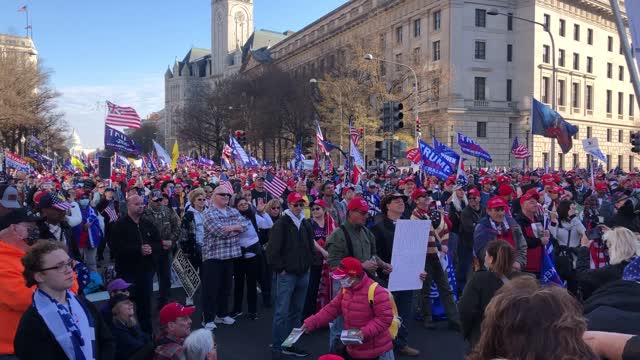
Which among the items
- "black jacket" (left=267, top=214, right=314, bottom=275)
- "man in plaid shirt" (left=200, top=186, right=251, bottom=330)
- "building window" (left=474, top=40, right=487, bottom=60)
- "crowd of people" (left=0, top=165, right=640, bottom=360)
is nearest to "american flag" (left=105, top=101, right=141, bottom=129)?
"crowd of people" (left=0, top=165, right=640, bottom=360)

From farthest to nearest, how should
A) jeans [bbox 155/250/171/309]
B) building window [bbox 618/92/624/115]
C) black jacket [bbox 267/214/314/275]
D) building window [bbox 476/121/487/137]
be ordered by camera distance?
building window [bbox 618/92/624/115] < building window [bbox 476/121/487/137] < jeans [bbox 155/250/171/309] < black jacket [bbox 267/214/314/275]

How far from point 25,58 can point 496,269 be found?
50.1 m

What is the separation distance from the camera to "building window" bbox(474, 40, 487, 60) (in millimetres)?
52359

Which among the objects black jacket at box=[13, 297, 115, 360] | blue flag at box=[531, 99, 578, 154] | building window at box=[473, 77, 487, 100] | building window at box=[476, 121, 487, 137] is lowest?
black jacket at box=[13, 297, 115, 360]

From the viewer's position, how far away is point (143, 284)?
698 cm

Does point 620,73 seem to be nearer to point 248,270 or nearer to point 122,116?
point 122,116

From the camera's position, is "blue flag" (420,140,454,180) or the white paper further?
"blue flag" (420,140,454,180)

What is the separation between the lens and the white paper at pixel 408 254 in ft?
20.2

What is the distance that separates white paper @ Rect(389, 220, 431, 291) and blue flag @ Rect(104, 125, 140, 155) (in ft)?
43.6

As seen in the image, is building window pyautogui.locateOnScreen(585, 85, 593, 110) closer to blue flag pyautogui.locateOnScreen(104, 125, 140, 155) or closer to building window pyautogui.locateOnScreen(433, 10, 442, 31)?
building window pyautogui.locateOnScreen(433, 10, 442, 31)

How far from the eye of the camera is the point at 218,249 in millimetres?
7574

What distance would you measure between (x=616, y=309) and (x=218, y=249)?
→ 5.76 metres

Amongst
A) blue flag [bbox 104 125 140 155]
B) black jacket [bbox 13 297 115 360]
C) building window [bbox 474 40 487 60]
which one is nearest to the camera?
black jacket [bbox 13 297 115 360]

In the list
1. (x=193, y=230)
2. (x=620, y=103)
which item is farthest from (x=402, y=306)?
(x=620, y=103)
